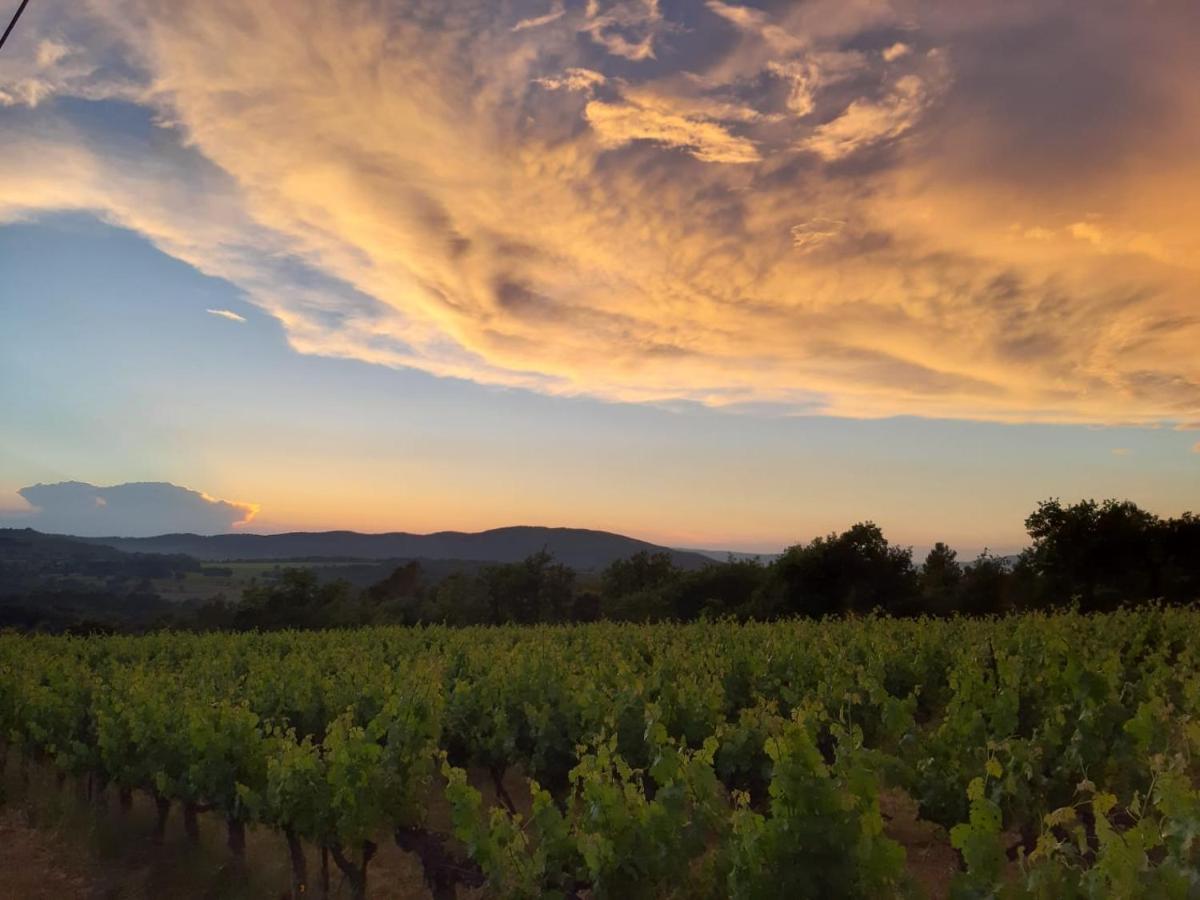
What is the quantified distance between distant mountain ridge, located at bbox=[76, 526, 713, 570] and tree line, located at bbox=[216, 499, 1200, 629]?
89683 mm

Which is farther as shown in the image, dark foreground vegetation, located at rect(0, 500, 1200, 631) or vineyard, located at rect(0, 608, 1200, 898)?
dark foreground vegetation, located at rect(0, 500, 1200, 631)

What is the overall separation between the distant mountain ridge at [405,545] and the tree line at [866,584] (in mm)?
89683

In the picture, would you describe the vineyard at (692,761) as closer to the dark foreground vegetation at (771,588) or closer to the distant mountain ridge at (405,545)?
the dark foreground vegetation at (771,588)

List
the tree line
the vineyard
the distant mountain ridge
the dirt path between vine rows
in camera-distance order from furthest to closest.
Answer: the distant mountain ridge → the tree line → the dirt path between vine rows → the vineyard

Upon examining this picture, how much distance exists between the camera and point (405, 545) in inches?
6590

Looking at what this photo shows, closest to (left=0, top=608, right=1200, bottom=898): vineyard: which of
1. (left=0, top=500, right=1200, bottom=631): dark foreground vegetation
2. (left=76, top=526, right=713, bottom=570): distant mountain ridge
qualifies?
(left=0, top=500, right=1200, bottom=631): dark foreground vegetation

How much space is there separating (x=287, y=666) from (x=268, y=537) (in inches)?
6992

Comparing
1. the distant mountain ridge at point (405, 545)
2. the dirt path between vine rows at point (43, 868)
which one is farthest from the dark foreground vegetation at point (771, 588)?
the distant mountain ridge at point (405, 545)

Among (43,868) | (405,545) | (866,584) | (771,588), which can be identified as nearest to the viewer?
(43,868)

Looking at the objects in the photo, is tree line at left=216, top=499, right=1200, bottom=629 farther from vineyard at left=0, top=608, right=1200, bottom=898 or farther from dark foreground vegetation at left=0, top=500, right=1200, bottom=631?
vineyard at left=0, top=608, right=1200, bottom=898

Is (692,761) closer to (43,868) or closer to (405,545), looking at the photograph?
(43,868)

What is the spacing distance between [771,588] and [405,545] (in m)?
127

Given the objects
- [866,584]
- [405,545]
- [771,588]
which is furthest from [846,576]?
[405,545]

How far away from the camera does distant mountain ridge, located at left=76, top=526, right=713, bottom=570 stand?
158 m
